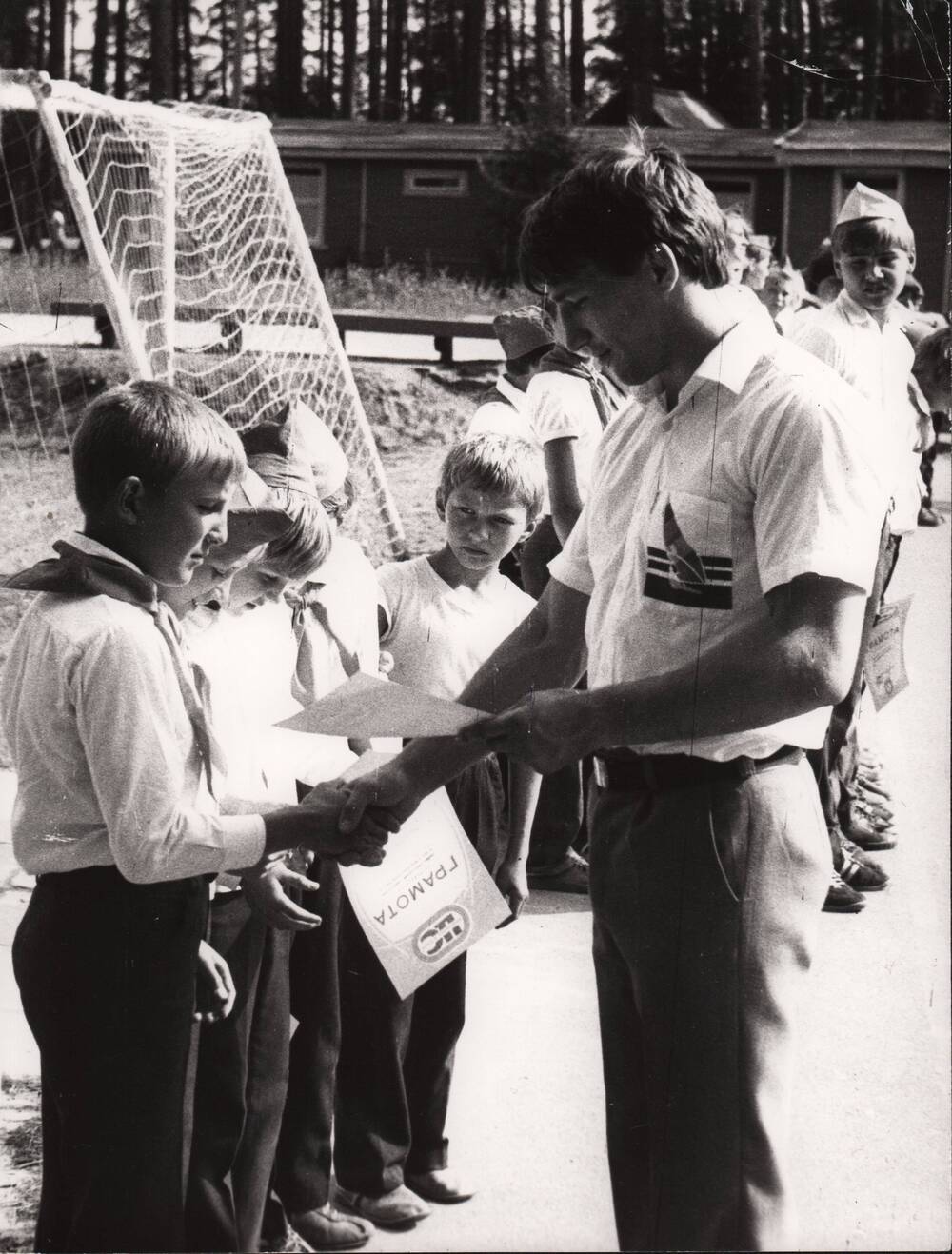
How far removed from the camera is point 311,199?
9.04 ft

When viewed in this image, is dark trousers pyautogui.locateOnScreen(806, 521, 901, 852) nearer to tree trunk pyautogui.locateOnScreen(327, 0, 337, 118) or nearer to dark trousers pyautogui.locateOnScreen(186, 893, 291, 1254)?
dark trousers pyautogui.locateOnScreen(186, 893, 291, 1254)

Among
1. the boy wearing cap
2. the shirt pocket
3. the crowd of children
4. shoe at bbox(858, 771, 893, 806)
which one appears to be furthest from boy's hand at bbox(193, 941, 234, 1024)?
shoe at bbox(858, 771, 893, 806)

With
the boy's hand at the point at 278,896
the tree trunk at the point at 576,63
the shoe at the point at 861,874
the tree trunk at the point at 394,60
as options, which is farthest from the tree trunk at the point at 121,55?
the shoe at the point at 861,874

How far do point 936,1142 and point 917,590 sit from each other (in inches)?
140

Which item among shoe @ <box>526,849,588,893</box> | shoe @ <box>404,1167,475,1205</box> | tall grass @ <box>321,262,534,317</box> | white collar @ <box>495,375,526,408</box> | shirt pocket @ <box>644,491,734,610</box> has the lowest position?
shoe @ <box>404,1167,475,1205</box>

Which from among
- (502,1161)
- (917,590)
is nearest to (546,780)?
(502,1161)

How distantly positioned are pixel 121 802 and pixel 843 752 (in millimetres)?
2261

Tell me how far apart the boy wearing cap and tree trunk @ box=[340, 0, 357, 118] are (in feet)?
2.87

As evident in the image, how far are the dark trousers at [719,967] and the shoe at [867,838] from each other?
90.3 inches

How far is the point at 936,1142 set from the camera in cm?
246

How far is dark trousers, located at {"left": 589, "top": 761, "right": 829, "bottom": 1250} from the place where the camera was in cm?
196

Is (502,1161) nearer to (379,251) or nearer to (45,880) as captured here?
(45,880)

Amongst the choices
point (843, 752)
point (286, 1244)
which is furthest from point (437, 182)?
point (843, 752)

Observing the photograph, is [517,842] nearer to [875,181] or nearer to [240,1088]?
[240,1088]
